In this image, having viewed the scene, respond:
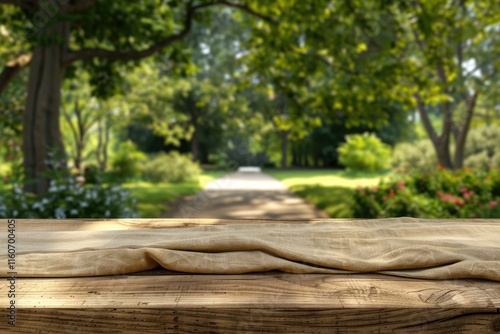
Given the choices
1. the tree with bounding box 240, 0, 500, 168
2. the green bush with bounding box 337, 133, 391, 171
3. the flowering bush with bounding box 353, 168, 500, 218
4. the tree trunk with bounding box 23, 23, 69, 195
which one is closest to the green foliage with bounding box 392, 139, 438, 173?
the green bush with bounding box 337, 133, 391, 171

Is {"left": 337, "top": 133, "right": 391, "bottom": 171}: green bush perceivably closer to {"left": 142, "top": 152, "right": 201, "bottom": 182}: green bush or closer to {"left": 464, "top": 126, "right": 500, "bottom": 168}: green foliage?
{"left": 464, "top": 126, "right": 500, "bottom": 168}: green foliage

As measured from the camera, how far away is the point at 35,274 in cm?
174

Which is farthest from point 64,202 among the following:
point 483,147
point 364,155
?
point 483,147

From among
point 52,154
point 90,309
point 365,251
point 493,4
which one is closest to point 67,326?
point 90,309

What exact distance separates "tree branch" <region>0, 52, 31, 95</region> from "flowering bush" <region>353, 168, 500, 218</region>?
22.8ft

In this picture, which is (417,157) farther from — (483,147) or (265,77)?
(265,77)

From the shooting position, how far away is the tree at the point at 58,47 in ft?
26.2

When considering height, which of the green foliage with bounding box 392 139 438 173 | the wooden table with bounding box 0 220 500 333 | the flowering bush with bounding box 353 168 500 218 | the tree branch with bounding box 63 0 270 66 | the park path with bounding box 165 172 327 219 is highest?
the tree branch with bounding box 63 0 270 66

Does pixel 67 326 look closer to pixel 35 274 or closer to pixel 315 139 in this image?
pixel 35 274

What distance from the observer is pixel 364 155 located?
25766 millimetres

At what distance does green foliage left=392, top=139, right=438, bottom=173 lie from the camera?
73.5 ft

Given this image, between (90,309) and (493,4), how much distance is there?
13.7m

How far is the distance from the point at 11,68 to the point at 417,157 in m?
19.4

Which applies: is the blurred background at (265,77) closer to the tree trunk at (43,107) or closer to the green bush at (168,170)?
the tree trunk at (43,107)
